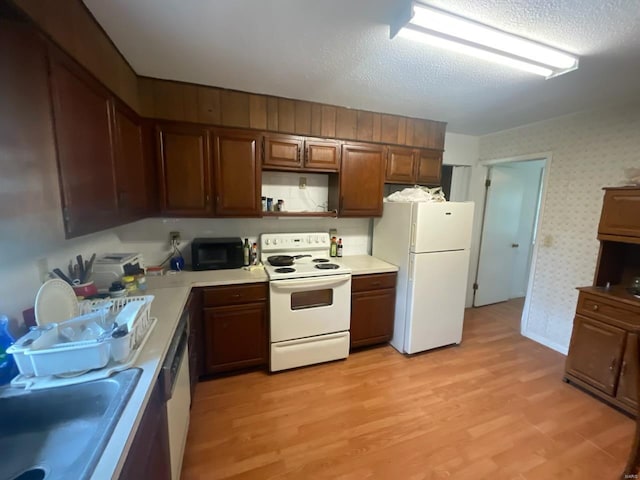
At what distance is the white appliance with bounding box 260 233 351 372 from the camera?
2316 millimetres

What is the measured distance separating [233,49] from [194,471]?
2508mm

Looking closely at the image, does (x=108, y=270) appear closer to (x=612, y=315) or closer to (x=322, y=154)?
(x=322, y=154)

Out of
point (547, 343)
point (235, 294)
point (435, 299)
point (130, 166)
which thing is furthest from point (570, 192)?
point (130, 166)

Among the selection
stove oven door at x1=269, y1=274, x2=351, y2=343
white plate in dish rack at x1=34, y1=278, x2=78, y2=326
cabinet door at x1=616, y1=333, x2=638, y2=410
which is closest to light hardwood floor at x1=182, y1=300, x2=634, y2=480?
cabinet door at x1=616, y1=333, x2=638, y2=410

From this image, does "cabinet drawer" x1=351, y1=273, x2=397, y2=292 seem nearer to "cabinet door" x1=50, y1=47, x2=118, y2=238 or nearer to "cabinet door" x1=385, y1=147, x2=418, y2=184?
"cabinet door" x1=385, y1=147, x2=418, y2=184

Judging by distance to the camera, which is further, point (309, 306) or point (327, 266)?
point (327, 266)

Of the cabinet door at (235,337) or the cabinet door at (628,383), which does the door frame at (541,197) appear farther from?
the cabinet door at (235,337)

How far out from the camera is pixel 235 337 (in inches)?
89.8

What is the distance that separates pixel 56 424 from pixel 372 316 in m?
2.32

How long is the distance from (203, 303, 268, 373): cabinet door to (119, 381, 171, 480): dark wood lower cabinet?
102cm

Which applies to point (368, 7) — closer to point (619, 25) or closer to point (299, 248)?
point (619, 25)

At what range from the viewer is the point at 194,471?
5.07 ft

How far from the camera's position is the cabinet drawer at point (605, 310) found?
6.42 feet

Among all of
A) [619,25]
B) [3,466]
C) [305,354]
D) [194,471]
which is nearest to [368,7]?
[619,25]
